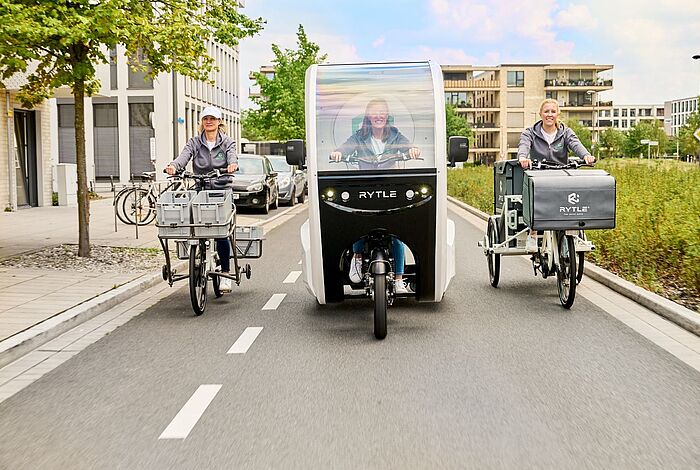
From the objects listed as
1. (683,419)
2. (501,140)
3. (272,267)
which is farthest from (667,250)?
(501,140)

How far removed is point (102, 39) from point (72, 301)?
166 inches

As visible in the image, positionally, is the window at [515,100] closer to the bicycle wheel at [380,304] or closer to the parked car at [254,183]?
the parked car at [254,183]

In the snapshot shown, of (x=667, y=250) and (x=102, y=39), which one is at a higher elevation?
(x=102, y=39)

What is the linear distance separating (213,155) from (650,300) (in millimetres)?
4650

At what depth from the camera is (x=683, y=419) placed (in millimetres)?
5301

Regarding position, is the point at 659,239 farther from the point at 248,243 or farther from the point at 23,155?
the point at 23,155

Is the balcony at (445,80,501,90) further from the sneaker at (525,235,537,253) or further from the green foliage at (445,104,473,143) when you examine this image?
the sneaker at (525,235,537,253)

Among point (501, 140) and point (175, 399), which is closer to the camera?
point (175, 399)

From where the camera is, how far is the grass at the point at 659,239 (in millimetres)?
10125

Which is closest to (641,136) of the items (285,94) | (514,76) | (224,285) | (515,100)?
(515,100)

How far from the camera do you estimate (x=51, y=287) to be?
10523 mm

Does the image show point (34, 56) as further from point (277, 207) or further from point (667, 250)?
point (277, 207)

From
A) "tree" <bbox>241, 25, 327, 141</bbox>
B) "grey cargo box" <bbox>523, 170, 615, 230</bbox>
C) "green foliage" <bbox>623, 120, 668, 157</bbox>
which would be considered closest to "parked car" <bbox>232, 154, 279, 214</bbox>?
"grey cargo box" <bbox>523, 170, 615, 230</bbox>

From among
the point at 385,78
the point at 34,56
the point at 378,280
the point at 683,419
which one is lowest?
the point at 683,419
